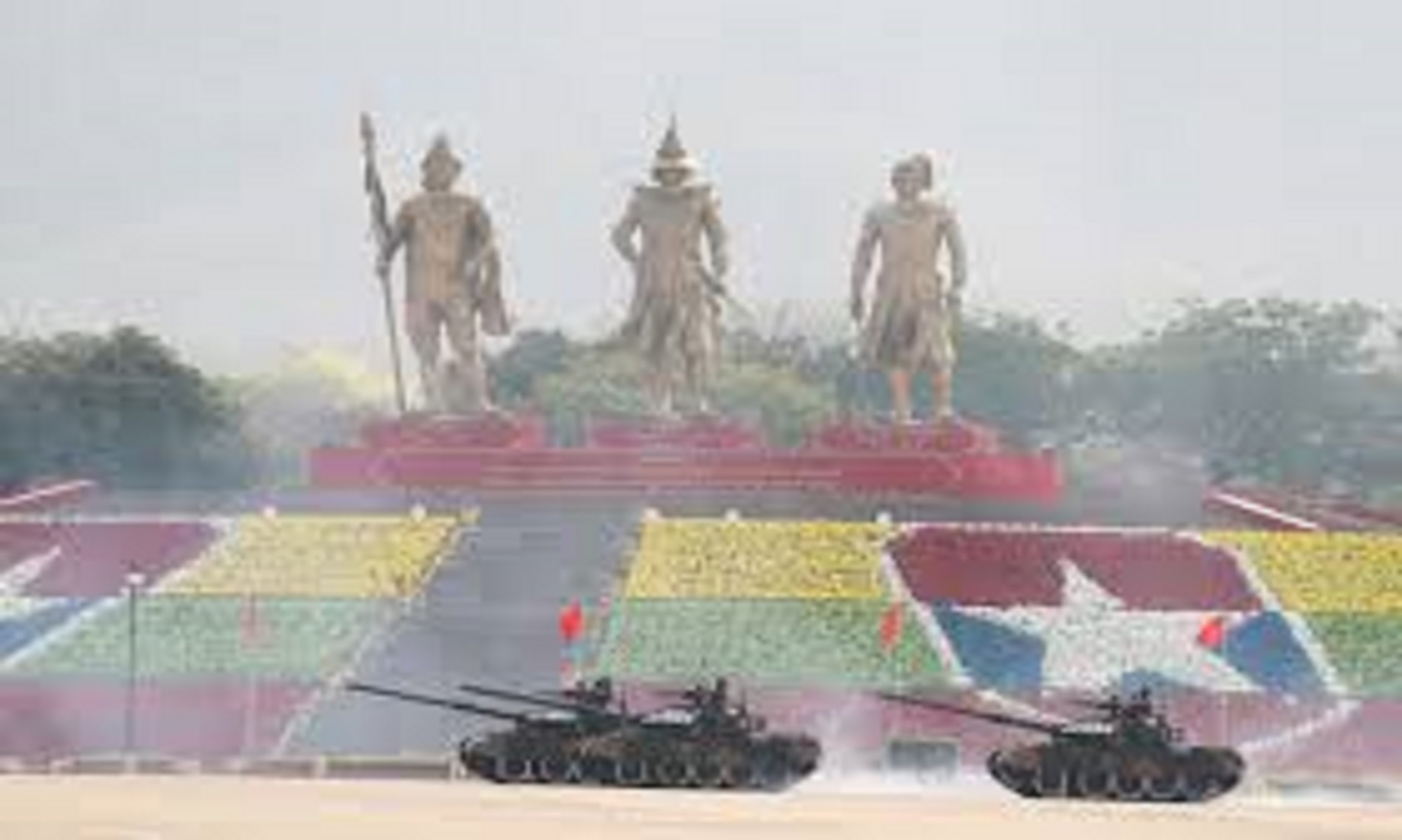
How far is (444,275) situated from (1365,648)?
1861cm

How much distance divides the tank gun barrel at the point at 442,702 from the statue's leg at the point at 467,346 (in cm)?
1551

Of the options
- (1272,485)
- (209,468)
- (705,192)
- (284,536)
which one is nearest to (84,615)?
(284,536)

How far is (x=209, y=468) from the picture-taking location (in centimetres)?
8956

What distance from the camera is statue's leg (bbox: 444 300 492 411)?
62.3 meters

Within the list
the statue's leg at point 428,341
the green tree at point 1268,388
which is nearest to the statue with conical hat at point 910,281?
the statue's leg at point 428,341

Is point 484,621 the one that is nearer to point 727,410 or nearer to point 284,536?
point 284,536

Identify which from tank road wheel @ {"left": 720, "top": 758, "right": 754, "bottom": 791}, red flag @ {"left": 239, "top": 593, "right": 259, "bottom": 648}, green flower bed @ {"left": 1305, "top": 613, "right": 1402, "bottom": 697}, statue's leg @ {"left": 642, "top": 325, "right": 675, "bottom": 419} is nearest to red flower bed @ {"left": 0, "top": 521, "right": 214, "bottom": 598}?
red flag @ {"left": 239, "top": 593, "right": 259, "bottom": 648}

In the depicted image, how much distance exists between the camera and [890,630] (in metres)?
49.5

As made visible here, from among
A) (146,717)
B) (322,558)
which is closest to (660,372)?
(322,558)

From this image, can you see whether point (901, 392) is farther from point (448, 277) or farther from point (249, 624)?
point (249, 624)

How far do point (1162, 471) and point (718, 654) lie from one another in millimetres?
46299

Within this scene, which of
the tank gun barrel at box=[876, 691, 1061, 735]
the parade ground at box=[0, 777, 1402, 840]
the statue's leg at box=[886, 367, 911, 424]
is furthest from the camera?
the statue's leg at box=[886, 367, 911, 424]

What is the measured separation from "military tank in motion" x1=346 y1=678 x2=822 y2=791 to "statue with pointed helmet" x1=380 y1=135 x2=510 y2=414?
77.1 ft

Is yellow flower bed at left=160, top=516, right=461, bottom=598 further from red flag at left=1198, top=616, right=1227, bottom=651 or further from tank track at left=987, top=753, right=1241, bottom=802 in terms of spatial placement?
tank track at left=987, top=753, right=1241, bottom=802
